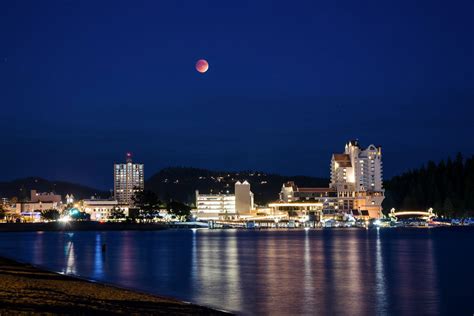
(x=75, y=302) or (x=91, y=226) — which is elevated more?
(x=91, y=226)

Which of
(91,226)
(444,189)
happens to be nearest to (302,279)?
(444,189)

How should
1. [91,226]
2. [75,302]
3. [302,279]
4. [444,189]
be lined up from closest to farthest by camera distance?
[75,302], [302,279], [444,189], [91,226]

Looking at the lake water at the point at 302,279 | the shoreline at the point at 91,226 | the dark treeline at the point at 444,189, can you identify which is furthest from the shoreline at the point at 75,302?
the shoreline at the point at 91,226

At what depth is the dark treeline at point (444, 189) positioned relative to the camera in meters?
157

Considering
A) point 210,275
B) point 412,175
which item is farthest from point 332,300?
point 412,175

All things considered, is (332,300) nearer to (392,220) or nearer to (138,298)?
(138,298)

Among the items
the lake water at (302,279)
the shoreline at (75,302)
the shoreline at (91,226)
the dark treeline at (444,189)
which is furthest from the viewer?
the shoreline at (91,226)

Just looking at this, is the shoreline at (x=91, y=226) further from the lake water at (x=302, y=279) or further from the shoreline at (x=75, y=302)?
the shoreline at (x=75, y=302)

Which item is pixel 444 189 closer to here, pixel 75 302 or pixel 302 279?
pixel 302 279

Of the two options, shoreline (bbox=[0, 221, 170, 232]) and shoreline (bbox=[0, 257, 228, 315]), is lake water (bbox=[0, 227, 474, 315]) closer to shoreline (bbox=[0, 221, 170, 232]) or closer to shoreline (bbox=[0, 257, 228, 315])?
shoreline (bbox=[0, 257, 228, 315])

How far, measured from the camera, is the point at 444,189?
164 metres

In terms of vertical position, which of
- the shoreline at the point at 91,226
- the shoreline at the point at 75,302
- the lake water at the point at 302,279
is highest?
the shoreline at the point at 91,226

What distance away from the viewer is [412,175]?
182 metres

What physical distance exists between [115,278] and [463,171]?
5033 inches
